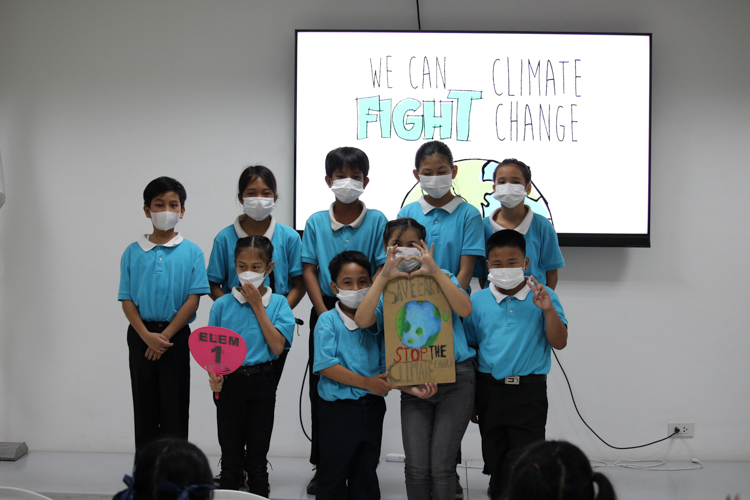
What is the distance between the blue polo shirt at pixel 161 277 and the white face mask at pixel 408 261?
0.93 metres

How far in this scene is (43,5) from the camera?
3.32 metres

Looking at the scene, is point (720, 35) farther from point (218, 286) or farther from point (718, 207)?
point (218, 286)

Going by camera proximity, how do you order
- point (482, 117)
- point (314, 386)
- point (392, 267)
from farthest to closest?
point (482, 117) < point (314, 386) < point (392, 267)

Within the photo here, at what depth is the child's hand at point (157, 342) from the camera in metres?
2.30

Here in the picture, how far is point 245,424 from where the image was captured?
2.21 m

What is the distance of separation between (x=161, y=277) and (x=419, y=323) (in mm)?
1119

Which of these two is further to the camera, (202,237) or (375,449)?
(202,237)

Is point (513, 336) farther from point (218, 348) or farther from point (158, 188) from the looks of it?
point (158, 188)

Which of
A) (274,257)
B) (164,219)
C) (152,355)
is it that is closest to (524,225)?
(274,257)

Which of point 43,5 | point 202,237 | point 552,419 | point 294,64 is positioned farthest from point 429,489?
point 43,5

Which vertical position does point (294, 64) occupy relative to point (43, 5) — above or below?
below

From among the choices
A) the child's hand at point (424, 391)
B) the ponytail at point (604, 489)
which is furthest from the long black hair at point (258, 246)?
the ponytail at point (604, 489)

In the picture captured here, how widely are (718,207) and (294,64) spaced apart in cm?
255

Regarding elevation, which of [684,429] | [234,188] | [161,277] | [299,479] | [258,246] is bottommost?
[299,479]
